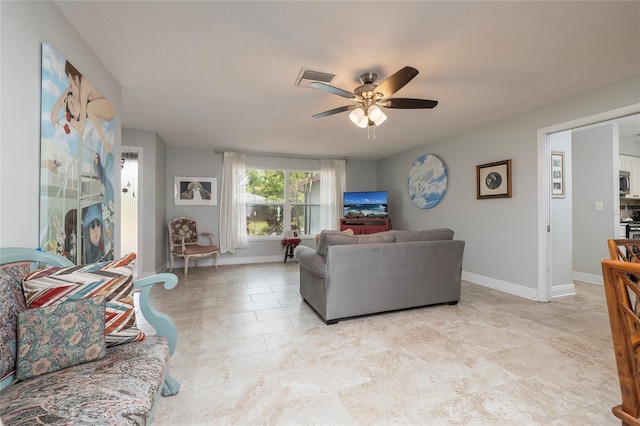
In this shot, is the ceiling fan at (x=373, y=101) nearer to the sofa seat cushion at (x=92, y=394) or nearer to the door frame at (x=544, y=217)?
the door frame at (x=544, y=217)

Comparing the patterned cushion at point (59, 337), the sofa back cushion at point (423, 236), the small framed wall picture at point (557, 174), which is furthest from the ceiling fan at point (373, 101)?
the small framed wall picture at point (557, 174)

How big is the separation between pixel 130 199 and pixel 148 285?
3.51 meters

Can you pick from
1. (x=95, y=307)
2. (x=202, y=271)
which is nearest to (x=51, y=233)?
(x=95, y=307)

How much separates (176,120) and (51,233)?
8.54 ft

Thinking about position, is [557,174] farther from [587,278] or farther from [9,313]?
[9,313]

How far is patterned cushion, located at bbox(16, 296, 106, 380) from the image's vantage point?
1021mm

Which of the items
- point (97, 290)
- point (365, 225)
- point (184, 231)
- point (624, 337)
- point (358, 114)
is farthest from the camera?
point (365, 225)

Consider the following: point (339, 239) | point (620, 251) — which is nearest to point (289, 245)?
point (339, 239)

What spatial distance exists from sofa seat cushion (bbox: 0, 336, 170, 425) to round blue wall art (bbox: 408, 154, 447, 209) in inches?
185

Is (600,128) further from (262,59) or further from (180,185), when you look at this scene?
(180,185)

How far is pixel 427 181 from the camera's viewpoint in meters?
5.00

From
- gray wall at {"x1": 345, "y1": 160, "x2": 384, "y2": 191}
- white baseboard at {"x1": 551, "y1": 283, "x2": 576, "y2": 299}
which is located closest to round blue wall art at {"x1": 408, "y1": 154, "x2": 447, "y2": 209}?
gray wall at {"x1": 345, "y1": 160, "x2": 384, "y2": 191}

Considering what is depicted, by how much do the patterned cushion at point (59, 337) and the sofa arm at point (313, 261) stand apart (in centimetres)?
171

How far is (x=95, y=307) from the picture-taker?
118cm
